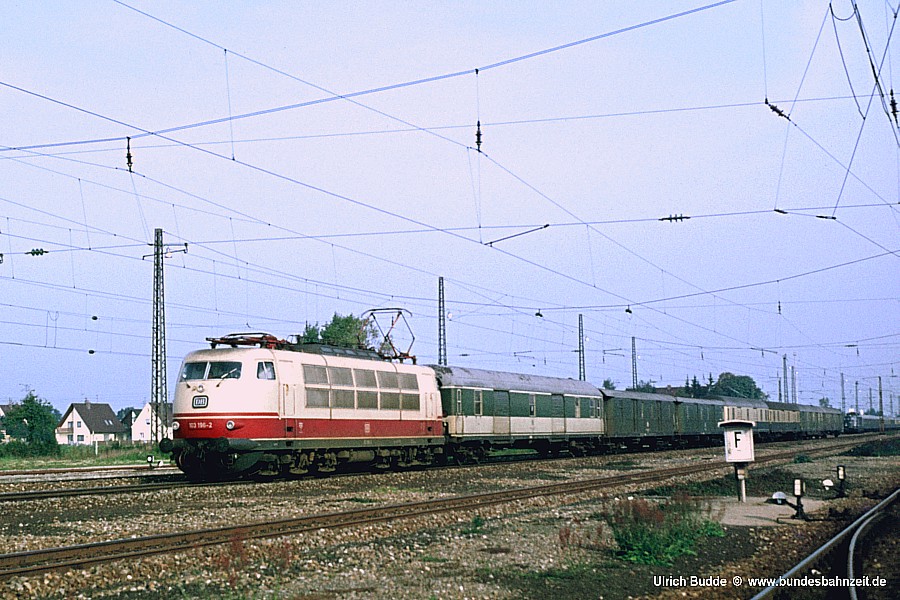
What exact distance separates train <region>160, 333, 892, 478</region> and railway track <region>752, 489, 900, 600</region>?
14353 millimetres

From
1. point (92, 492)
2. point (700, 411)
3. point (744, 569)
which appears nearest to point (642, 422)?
point (700, 411)

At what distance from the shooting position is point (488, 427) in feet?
122

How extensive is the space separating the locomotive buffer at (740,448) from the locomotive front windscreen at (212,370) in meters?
12.5

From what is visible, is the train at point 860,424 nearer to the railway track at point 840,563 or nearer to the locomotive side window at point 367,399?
the locomotive side window at point 367,399

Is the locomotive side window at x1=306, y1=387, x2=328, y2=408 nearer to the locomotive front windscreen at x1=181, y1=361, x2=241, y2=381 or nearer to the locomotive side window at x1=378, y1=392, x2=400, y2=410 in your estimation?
the locomotive front windscreen at x1=181, y1=361, x2=241, y2=381

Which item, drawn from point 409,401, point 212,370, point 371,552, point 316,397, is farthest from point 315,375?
point 371,552

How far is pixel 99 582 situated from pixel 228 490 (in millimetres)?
11444

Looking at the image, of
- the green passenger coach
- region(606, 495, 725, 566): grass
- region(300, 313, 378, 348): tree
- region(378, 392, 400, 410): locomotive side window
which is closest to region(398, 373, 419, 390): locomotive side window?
region(378, 392, 400, 410): locomotive side window

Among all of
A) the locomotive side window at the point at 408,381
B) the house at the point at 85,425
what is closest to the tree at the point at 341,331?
the house at the point at 85,425

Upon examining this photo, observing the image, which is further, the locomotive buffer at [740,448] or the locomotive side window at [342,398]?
the locomotive side window at [342,398]

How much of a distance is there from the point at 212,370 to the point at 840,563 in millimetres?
16541

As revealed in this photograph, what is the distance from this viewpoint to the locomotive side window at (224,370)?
2458 cm

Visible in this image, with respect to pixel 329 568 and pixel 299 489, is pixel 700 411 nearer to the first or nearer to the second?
pixel 299 489

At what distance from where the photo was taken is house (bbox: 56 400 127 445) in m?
130
